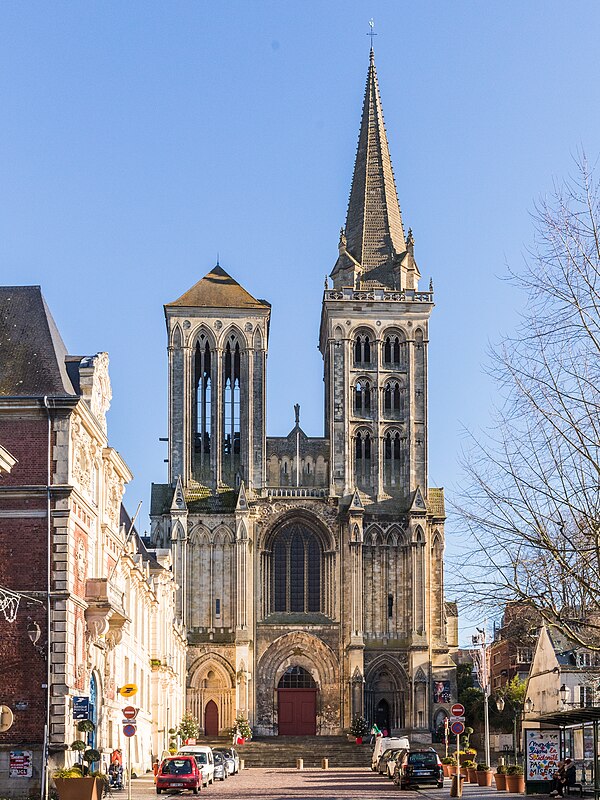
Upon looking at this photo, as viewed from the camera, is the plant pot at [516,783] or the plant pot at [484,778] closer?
the plant pot at [516,783]

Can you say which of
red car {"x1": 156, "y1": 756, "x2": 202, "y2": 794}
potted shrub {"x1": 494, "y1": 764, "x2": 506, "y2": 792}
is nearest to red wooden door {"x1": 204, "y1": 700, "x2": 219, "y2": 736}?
red car {"x1": 156, "y1": 756, "x2": 202, "y2": 794}

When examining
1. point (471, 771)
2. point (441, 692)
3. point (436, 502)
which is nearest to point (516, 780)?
point (471, 771)

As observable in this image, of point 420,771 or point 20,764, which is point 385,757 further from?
point 20,764

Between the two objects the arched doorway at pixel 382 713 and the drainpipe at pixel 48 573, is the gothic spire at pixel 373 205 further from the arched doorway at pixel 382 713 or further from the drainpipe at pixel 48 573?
the drainpipe at pixel 48 573

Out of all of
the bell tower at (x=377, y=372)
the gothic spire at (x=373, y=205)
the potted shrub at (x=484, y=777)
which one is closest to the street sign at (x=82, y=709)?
the potted shrub at (x=484, y=777)

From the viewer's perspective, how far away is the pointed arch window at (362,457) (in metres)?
81.4

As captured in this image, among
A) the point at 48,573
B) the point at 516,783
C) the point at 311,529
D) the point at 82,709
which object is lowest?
the point at 516,783

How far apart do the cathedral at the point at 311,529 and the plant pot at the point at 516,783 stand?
36.8 m

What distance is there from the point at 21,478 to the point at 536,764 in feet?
51.3

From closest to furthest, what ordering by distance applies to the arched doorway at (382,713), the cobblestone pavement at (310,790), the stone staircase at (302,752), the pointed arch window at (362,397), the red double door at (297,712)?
1. the cobblestone pavement at (310,790)
2. the stone staircase at (302,752)
3. the arched doorway at (382,713)
4. the red double door at (297,712)
5. the pointed arch window at (362,397)

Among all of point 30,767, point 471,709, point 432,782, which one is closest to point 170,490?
point 471,709

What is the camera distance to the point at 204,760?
154 ft

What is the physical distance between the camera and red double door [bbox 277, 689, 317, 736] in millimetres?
79312

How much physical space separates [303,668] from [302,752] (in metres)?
7.35
